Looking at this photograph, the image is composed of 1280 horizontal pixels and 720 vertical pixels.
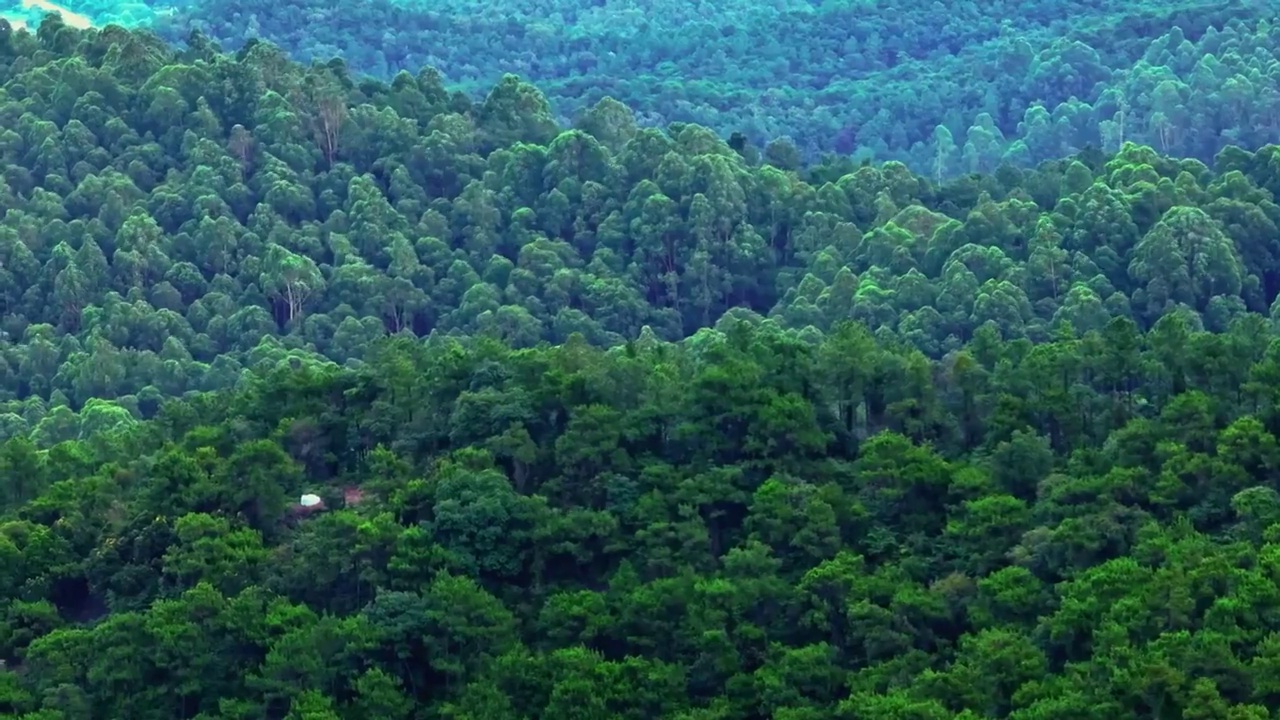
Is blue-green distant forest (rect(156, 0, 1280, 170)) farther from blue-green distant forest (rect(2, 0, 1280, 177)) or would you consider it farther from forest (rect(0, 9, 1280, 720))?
forest (rect(0, 9, 1280, 720))

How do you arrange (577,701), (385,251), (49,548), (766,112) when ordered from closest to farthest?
(577,701) → (49,548) → (385,251) → (766,112)

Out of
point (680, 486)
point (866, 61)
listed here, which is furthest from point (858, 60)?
point (680, 486)

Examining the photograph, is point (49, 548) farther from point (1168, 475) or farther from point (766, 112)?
point (766, 112)

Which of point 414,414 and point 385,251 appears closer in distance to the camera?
point 414,414

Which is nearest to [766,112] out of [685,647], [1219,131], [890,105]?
[890,105]

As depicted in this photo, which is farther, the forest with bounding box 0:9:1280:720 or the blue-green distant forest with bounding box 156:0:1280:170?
the blue-green distant forest with bounding box 156:0:1280:170

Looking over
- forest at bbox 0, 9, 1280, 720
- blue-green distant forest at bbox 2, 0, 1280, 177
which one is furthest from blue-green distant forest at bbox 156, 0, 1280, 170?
forest at bbox 0, 9, 1280, 720

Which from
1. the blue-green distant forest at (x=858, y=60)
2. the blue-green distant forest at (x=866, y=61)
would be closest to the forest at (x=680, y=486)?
the blue-green distant forest at (x=858, y=60)

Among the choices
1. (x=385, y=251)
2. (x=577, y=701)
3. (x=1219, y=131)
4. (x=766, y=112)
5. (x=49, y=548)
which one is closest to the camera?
(x=577, y=701)

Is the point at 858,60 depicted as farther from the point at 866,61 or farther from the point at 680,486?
the point at 680,486
